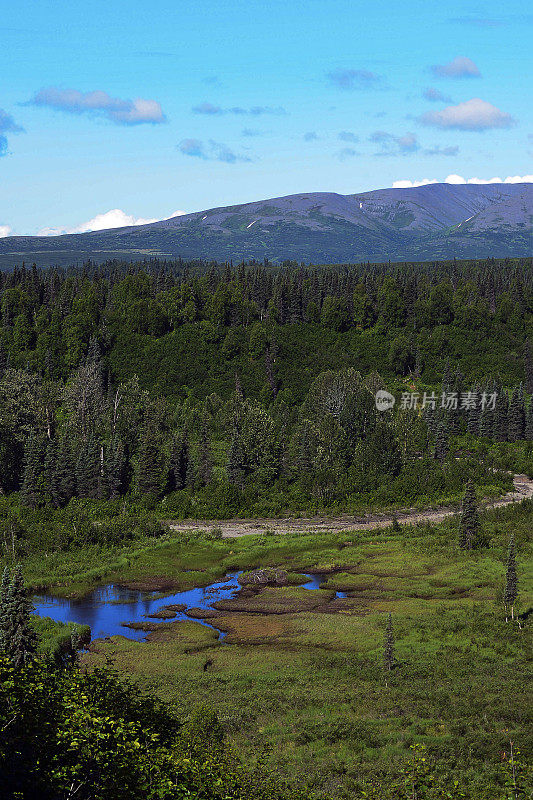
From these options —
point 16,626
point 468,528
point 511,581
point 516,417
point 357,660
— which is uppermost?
point 16,626

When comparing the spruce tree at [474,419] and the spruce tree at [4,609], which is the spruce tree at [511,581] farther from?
the spruce tree at [474,419]

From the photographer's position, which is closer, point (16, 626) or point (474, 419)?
point (16, 626)

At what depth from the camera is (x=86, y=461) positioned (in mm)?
121375

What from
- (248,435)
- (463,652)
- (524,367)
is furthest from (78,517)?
(524,367)

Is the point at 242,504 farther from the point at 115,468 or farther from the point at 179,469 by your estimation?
the point at 115,468

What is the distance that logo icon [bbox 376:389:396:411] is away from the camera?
15188cm

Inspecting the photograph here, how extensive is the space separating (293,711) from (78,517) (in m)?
68.2

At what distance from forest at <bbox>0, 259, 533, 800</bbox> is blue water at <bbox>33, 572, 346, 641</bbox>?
9.33 feet

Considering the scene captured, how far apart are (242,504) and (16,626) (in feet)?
252

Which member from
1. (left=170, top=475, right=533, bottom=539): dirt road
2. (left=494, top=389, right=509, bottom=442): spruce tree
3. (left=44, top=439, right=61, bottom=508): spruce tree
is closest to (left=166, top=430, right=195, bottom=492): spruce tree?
(left=170, top=475, right=533, bottom=539): dirt road

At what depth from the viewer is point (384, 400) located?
155m

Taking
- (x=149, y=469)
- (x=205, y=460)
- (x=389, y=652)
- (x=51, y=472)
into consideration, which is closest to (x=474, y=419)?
(x=205, y=460)

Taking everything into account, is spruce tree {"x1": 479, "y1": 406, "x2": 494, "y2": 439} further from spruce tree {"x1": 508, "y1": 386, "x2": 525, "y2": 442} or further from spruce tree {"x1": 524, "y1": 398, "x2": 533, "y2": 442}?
spruce tree {"x1": 524, "y1": 398, "x2": 533, "y2": 442}

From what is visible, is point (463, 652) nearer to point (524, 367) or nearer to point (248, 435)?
point (248, 435)
